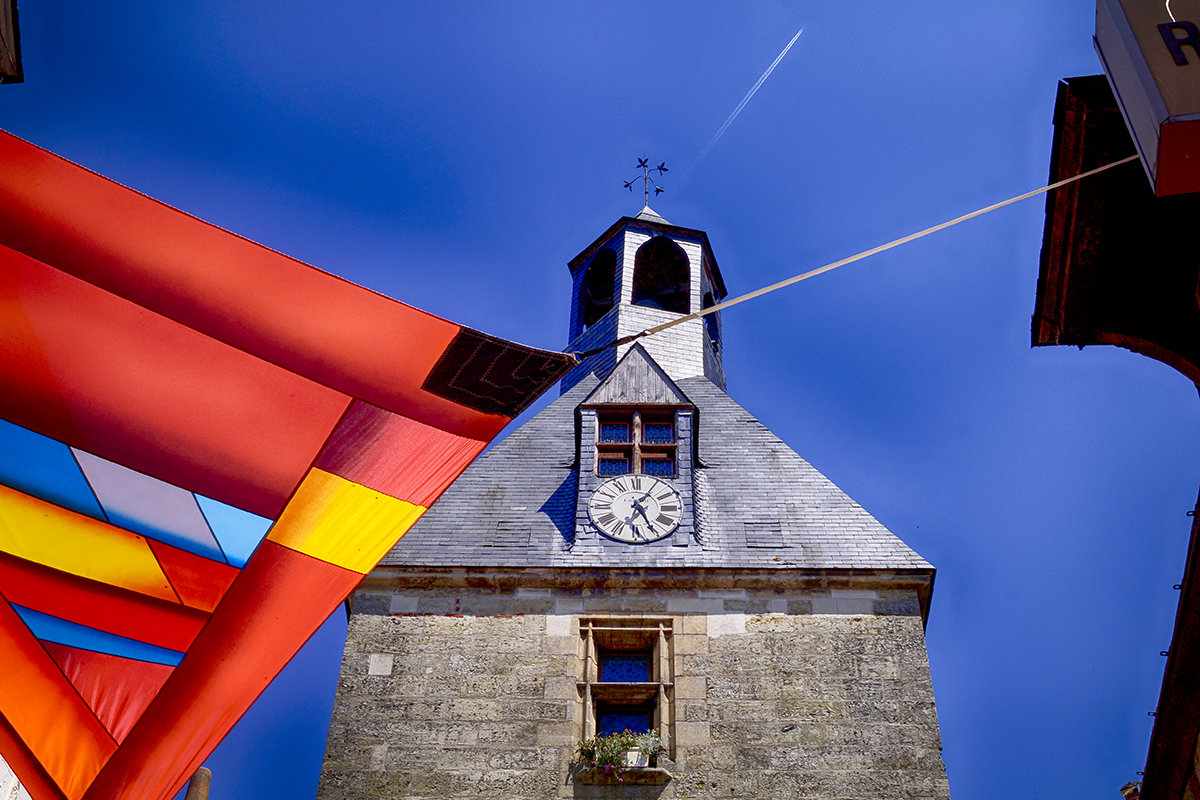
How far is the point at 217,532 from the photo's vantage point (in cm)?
408

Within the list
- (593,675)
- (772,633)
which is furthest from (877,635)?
(593,675)

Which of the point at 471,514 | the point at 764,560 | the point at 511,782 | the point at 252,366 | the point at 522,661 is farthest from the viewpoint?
the point at 471,514

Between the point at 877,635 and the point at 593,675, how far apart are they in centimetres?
238

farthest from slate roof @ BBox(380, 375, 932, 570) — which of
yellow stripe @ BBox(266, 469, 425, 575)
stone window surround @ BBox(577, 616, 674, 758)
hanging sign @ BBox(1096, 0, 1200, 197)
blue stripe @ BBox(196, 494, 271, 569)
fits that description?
hanging sign @ BBox(1096, 0, 1200, 197)

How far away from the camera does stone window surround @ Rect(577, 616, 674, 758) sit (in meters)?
8.86

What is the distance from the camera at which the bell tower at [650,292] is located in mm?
15734

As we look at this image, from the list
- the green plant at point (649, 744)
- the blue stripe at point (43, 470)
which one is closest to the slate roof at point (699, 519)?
the green plant at point (649, 744)

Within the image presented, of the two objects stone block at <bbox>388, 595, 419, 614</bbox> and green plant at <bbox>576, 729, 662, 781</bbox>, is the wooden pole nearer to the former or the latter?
green plant at <bbox>576, 729, 662, 781</bbox>

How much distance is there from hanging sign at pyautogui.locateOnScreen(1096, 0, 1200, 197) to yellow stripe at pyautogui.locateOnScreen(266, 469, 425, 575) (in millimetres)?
2924

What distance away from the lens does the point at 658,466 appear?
12.0 metres

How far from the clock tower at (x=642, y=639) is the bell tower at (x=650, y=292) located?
3.49 metres

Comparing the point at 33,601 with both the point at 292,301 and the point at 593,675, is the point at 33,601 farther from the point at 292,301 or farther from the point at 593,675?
the point at 593,675

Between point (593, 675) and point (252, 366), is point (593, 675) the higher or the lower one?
the lower one

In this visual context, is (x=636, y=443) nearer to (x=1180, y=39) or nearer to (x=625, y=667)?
(x=625, y=667)
